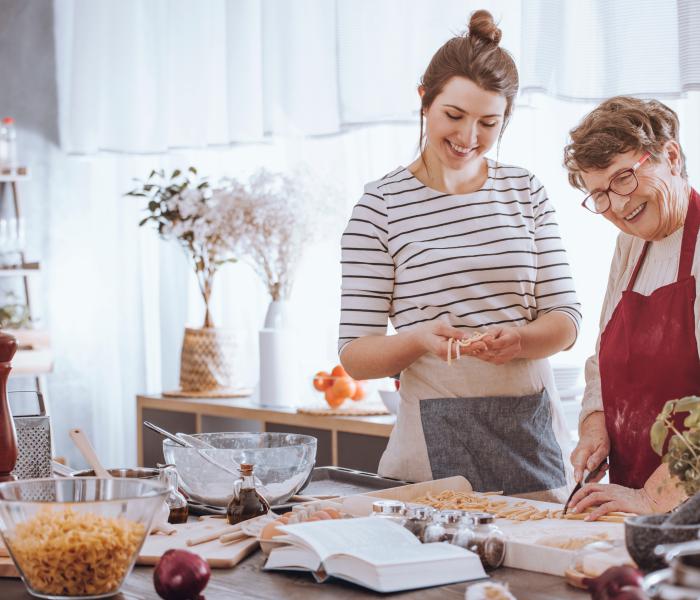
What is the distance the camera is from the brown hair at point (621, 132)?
1856 millimetres

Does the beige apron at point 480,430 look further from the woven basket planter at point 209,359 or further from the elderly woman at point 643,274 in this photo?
the woven basket planter at point 209,359

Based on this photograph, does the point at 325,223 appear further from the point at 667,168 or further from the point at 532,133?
the point at 667,168

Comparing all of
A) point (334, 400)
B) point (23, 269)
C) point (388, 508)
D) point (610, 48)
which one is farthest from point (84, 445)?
point (23, 269)

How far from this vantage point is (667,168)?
188 cm

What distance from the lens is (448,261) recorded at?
7.20ft

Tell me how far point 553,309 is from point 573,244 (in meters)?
1.00

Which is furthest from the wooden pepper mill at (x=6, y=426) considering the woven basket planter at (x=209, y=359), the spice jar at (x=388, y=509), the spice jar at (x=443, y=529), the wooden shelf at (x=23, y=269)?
the wooden shelf at (x=23, y=269)

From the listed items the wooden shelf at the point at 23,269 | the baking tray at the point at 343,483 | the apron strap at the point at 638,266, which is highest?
the apron strap at the point at 638,266

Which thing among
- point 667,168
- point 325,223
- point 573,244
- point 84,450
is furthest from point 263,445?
point 325,223

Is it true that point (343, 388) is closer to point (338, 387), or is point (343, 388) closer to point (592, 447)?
point (338, 387)

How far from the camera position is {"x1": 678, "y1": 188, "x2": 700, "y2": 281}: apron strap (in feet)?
6.13

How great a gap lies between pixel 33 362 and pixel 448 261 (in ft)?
9.62

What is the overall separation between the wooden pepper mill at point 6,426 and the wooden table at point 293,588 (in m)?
0.32

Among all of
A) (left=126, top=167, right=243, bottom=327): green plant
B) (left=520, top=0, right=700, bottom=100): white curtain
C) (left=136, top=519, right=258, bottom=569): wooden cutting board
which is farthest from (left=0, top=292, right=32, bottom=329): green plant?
(left=136, top=519, right=258, bottom=569): wooden cutting board
